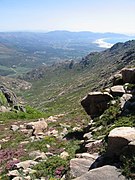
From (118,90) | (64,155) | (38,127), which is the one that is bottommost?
(38,127)

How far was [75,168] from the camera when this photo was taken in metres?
16.5

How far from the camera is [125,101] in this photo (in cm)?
2523

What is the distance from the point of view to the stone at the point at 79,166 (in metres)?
16.2

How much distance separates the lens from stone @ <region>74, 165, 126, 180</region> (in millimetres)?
14455

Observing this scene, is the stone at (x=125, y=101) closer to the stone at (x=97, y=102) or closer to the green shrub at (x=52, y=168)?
the stone at (x=97, y=102)

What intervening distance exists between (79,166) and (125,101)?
9.78 metres

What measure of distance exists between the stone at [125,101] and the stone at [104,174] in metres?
9.65

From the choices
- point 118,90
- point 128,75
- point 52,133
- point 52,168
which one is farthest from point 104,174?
point 52,133

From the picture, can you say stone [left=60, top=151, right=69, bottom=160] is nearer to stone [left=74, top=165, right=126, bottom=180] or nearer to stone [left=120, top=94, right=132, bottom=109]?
stone [left=74, top=165, right=126, bottom=180]

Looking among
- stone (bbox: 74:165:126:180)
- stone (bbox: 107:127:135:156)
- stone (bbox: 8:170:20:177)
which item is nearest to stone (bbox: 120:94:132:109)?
stone (bbox: 107:127:135:156)

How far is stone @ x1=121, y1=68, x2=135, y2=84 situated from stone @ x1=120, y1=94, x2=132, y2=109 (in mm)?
2311

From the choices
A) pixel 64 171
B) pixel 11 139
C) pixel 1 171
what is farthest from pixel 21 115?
pixel 64 171

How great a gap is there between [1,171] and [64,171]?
193 inches

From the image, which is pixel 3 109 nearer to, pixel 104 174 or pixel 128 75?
pixel 128 75
